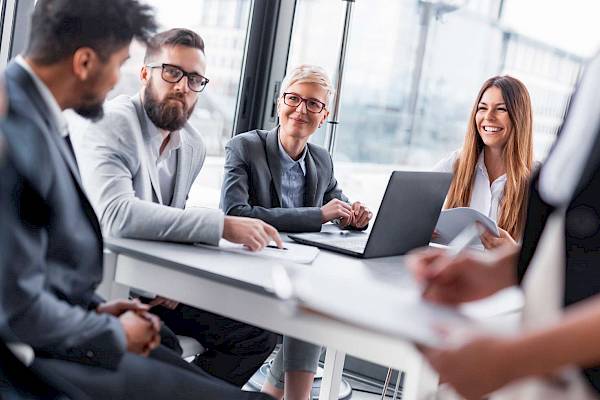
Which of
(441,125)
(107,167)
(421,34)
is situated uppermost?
(421,34)

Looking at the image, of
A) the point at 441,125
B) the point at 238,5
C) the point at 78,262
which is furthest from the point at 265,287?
the point at 238,5

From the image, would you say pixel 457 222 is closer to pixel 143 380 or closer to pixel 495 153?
pixel 495 153

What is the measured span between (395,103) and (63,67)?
9.33 feet

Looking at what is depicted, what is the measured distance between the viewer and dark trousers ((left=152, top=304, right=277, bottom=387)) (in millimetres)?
2441

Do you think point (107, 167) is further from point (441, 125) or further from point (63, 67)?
point (441, 125)

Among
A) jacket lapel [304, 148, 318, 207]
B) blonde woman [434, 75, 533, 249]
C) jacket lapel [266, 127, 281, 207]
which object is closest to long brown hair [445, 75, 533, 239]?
blonde woman [434, 75, 533, 249]

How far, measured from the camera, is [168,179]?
8.79 feet

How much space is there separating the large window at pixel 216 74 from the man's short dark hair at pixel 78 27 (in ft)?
7.71

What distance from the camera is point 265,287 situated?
182 cm

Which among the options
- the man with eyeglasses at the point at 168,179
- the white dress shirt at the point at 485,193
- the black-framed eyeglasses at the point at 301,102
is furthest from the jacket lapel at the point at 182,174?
the white dress shirt at the point at 485,193

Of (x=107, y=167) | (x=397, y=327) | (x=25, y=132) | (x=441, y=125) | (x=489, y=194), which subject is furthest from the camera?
(x=441, y=125)

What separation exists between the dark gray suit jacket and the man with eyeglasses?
0.48 metres

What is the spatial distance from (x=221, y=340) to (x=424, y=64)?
226 centimetres

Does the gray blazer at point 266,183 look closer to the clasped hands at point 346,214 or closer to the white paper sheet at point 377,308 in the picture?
the clasped hands at point 346,214
